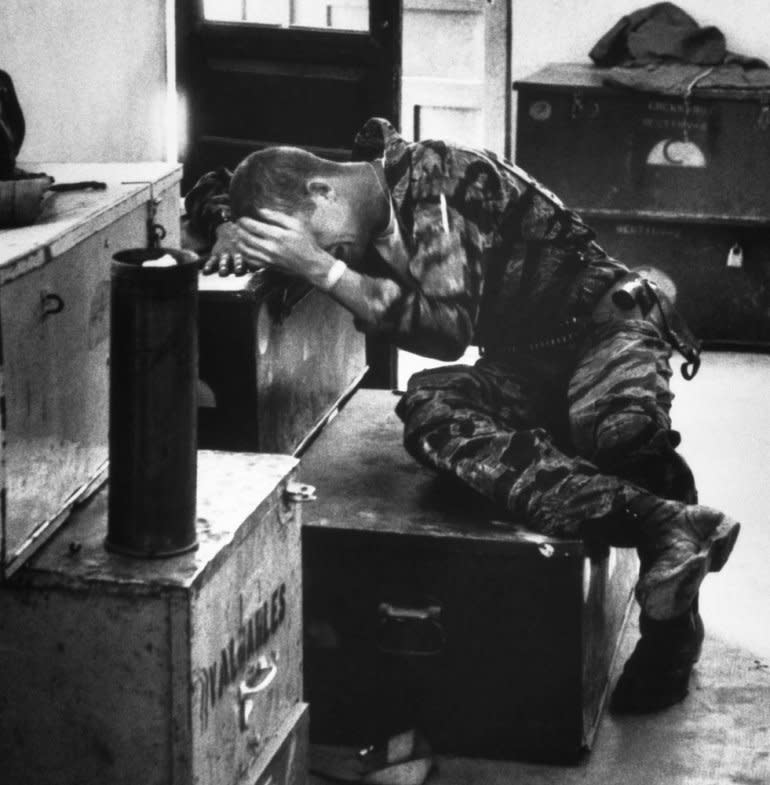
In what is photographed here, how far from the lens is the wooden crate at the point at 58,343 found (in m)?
2.17

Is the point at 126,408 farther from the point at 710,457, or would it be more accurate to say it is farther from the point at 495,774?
the point at 710,457

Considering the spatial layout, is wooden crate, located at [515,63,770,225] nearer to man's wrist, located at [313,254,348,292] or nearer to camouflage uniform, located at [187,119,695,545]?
camouflage uniform, located at [187,119,695,545]

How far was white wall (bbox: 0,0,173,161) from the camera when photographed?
3.75 meters

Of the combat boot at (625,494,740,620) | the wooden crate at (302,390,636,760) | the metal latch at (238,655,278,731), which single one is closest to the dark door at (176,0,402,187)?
the wooden crate at (302,390,636,760)

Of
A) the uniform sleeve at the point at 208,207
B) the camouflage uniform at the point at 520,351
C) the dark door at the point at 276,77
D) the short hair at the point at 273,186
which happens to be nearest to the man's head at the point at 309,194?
the short hair at the point at 273,186

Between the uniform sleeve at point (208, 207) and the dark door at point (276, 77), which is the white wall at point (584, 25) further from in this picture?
the uniform sleeve at point (208, 207)

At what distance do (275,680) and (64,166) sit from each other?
0.96m

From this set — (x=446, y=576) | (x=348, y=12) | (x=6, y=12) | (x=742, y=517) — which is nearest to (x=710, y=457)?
(x=742, y=517)

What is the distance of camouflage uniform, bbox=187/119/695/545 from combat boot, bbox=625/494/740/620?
0.04 meters

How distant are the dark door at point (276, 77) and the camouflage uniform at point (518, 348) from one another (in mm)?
1001

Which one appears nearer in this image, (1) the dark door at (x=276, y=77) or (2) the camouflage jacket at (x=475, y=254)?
(2) the camouflage jacket at (x=475, y=254)

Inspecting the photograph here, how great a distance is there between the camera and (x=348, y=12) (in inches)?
185

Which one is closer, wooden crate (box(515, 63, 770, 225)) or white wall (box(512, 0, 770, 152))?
wooden crate (box(515, 63, 770, 225))

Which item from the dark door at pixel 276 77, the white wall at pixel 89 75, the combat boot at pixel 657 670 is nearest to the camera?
the combat boot at pixel 657 670
